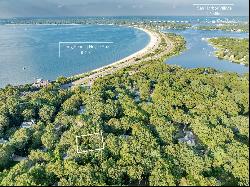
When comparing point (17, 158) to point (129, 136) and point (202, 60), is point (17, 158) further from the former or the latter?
point (202, 60)

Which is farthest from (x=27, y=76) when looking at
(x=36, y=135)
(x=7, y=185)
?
(x=7, y=185)

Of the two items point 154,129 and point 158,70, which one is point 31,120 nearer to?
point 154,129

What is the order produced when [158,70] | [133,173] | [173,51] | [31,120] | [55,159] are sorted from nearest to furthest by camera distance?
[133,173] < [55,159] < [31,120] < [158,70] < [173,51]

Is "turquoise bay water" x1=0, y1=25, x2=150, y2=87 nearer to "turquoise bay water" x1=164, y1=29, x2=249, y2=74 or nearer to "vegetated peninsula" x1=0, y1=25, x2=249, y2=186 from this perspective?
"turquoise bay water" x1=164, y1=29, x2=249, y2=74

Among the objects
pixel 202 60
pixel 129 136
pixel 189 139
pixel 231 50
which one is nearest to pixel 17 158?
pixel 129 136

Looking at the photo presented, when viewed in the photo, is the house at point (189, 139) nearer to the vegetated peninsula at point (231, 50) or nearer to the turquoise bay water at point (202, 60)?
the turquoise bay water at point (202, 60)

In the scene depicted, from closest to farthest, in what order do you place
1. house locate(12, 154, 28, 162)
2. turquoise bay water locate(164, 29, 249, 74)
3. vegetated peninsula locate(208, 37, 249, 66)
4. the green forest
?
the green forest, house locate(12, 154, 28, 162), turquoise bay water locate(164, 29, 249, 74), vegetated peninsula locate(208, 37, 249, 66)

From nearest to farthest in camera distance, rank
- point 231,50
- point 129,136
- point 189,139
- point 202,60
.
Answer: point 129,136
point 189,139
point 202,60
point 231,50

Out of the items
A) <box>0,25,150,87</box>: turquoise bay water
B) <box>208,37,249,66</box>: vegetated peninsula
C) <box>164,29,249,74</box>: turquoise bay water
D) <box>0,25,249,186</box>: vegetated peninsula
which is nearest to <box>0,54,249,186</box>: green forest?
<box>0,25,249,186</box>: vegetated peninsula
